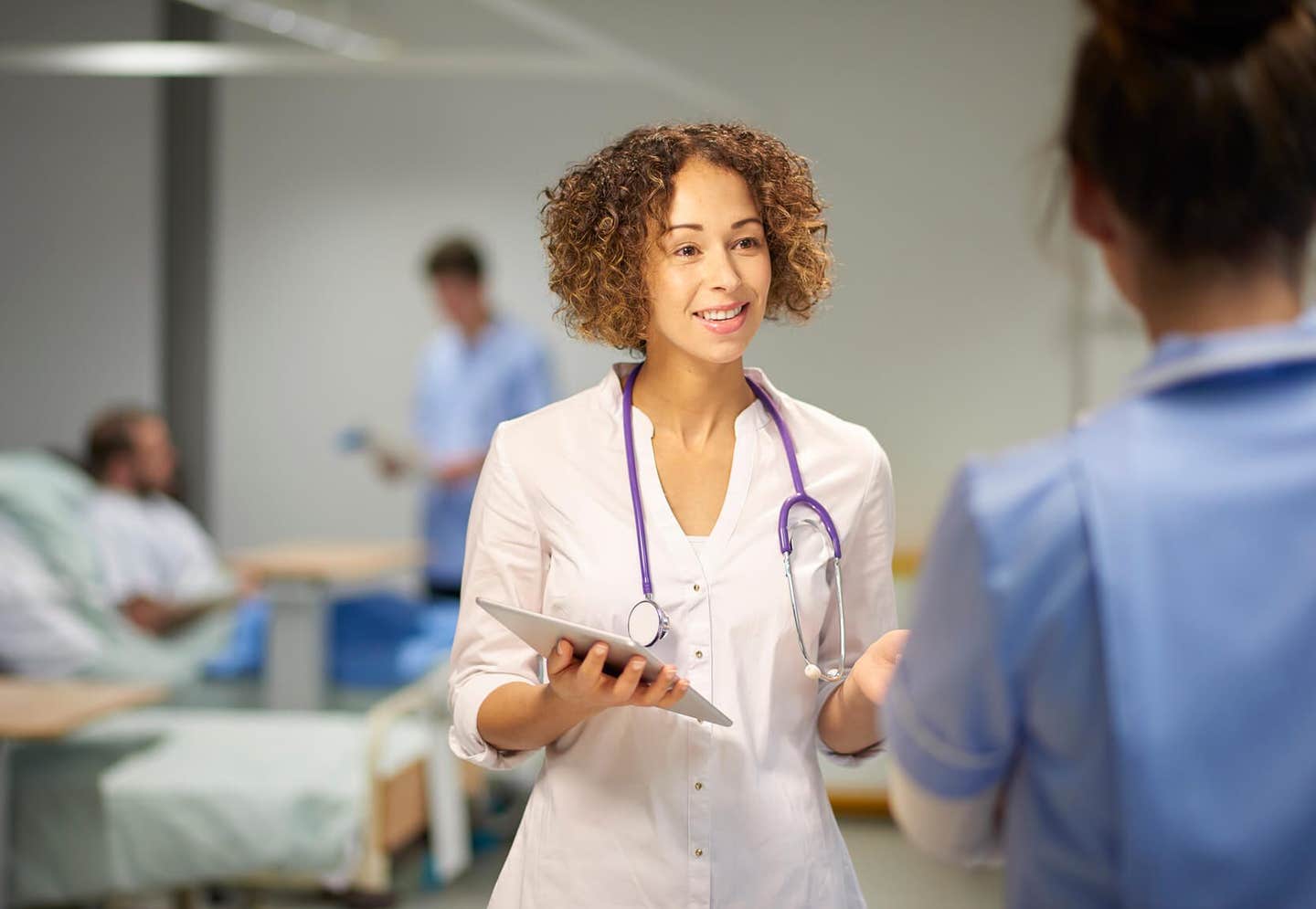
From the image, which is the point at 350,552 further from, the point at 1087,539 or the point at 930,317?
the point at 1087,539

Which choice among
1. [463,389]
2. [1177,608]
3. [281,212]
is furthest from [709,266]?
[281,212]

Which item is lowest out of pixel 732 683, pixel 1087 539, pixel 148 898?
pixel 148 898

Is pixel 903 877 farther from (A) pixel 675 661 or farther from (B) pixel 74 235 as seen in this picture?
(B) pixel 74 235

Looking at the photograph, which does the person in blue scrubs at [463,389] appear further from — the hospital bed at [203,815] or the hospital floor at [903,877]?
the hospital floor at [903,877]

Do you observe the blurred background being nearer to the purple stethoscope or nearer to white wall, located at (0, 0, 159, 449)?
white wall, located at (0, 0, 159, 449)

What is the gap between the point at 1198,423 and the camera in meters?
0.66

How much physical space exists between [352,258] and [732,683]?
15.2 ft

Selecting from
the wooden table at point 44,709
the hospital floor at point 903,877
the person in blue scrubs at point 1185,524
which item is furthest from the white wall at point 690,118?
the wooden table at point 44,709

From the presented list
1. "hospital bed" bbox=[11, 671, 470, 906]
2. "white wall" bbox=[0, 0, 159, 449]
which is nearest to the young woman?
"hospital bed" bbox=[11, 671, 470, 906]

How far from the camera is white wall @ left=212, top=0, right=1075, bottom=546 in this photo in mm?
2598

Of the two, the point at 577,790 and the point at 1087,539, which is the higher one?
the point at 1087,539

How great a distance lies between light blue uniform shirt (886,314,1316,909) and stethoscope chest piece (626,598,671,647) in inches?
16.4

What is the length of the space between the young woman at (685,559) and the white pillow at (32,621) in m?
2.26

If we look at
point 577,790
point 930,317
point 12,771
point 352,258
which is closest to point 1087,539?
point 577,790
